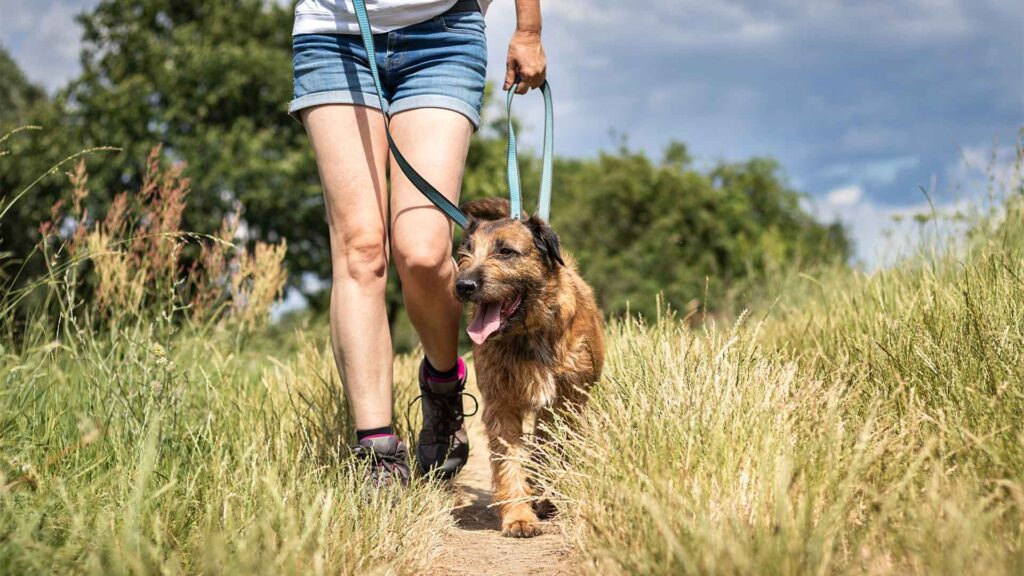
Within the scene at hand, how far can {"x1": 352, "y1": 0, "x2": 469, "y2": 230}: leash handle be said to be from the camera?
329cm

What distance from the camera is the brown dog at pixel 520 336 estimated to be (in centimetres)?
364

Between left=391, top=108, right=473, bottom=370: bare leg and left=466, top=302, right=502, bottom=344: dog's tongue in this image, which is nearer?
left=391, top=108, right=473, bottom=370: bare leg

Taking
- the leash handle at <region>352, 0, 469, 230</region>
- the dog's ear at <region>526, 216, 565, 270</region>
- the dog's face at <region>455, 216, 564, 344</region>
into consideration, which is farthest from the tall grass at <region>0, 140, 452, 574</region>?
the dog's ear at <region>526, 216, 565, 270</region>

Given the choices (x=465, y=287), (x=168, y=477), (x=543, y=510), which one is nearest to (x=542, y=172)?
(x=465, y=287)

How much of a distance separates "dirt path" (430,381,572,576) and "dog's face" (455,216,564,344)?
0.87 meters

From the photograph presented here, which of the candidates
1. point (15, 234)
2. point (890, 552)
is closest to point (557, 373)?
point (890, 552)

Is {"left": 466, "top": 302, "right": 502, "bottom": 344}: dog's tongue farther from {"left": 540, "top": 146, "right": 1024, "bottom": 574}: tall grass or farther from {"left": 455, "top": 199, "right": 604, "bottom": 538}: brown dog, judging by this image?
{"left": 540, "top": 146, "right": 1024, "bottom": 574}: tall grass

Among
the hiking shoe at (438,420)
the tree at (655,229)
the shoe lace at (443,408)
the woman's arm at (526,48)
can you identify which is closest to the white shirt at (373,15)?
the woman's arm at (526,48)

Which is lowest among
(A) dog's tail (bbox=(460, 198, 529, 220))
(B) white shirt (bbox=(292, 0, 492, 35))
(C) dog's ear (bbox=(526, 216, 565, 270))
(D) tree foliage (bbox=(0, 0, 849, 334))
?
(C) dog's ear (bbox=(526, 216, 565, 270))

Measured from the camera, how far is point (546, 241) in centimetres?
384

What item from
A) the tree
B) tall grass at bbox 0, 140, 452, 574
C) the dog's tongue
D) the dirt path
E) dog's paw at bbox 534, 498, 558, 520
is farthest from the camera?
the tree

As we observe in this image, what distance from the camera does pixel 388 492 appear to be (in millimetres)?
3113

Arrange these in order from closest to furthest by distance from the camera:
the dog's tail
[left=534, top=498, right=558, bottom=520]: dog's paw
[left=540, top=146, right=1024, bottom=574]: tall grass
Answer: [left=540, top=146, right=1024, bottom=574]: tall grass < [left=534, top=498, right=558, bottom=520]: dog's paw < the dog's tail

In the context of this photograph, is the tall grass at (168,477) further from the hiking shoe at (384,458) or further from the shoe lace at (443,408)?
the shoe lace at (443,408)
